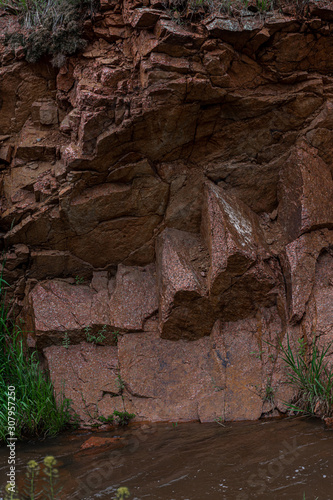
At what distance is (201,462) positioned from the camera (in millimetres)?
3230

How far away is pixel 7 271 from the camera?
495cm

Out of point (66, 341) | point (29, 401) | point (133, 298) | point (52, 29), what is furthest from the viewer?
point (52, 29)

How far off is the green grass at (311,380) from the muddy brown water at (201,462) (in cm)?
13

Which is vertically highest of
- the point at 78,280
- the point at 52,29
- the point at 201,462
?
the point at 52,29

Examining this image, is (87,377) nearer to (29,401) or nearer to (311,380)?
(29,401)

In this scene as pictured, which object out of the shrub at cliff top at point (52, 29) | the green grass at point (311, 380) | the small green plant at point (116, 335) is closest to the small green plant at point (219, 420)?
the green grass at point (311, 380)

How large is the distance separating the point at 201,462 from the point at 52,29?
437cm

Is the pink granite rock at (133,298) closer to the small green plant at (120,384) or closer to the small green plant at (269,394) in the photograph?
the small green plant at (120,384)

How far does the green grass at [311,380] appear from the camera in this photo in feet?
12.3

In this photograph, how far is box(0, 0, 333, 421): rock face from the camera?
14.3ft

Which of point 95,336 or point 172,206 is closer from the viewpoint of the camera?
point 95,336

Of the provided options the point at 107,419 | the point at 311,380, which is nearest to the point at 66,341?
the point at 107,419

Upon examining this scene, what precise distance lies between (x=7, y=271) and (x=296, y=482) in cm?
344

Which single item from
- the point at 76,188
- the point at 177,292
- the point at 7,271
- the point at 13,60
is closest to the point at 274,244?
the point at 177,292
